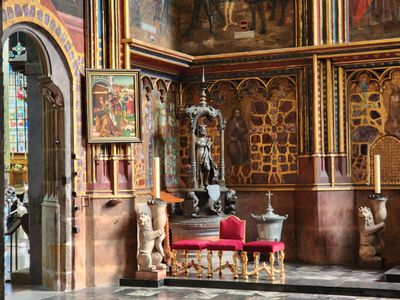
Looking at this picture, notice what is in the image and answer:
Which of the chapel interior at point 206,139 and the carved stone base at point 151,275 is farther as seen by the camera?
the carved stone base at point 151,275

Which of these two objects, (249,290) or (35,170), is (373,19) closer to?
(249,290)

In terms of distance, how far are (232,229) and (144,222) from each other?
4.33 feet

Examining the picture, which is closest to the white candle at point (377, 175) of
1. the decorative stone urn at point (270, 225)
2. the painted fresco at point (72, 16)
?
the decorative stone urn at point (270, 225)

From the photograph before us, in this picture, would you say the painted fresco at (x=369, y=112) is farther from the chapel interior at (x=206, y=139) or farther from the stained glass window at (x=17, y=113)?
the stained glass window at (x=17, y=113)

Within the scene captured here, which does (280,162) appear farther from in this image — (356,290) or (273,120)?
(356,290)

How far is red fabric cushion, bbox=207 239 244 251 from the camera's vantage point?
10498 mm

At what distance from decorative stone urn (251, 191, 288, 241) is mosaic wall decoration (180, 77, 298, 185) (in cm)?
112

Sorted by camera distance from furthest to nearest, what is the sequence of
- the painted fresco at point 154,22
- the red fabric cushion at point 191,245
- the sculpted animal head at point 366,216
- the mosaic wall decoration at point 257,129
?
1. the mosaic wall decoration at point 257,129
2. the painted fresco at point 154,22
3. the sculpted animal head at point 366,216
4. the red fabric cushion at point 191,245

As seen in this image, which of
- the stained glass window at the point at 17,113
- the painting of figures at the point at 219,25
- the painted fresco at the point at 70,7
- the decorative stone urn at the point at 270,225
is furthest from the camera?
the stained glass window at the point at 17,113

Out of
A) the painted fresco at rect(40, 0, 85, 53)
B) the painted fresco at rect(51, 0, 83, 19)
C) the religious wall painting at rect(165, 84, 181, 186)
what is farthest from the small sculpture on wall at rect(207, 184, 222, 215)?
the painted fresco at rect(51, 0, 83, 19)

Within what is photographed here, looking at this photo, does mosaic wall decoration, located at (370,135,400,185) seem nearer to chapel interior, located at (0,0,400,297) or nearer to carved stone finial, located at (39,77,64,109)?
chapel interior, located at (0,0,400,297)

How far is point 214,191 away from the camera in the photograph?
492 inches

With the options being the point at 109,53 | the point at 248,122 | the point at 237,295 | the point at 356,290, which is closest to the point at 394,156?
the point at 248,122

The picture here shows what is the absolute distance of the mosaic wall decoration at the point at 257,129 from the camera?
1342cm
